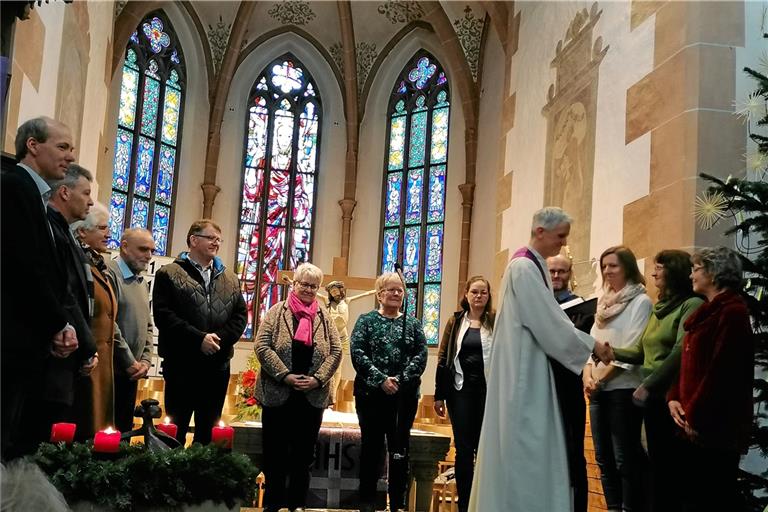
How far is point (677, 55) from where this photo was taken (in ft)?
21.0

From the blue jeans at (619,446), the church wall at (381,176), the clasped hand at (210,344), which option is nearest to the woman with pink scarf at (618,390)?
A: the blue jeans at (619,446)

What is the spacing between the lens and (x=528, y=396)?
3.84 meters

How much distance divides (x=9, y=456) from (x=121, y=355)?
191 centimetres

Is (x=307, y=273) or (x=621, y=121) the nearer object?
(x=307, y=273)

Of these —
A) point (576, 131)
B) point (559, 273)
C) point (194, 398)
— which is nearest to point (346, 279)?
point (576, 131)

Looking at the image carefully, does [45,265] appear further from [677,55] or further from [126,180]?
[126,180]

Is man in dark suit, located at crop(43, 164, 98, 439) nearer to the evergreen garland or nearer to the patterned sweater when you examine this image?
the evergreen garland

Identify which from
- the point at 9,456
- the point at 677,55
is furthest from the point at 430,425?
the point at 9,456

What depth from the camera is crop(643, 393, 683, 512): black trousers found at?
4.29 metres

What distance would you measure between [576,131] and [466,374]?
144 inches

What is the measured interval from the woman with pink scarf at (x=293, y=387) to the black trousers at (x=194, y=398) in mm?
333

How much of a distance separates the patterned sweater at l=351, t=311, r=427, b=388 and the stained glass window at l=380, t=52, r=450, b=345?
28.4 feet

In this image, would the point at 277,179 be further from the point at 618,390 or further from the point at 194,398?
the point at 618,390

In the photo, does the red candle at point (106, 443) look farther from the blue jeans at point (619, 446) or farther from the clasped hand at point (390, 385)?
the blue jeans at point (619, 446)
